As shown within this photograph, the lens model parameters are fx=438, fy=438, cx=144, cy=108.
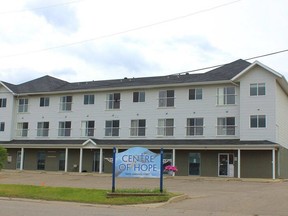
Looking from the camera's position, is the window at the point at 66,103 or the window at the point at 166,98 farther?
the window at the point at 66,103

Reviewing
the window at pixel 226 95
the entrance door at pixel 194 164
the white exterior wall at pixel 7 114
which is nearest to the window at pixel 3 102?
the white exterior wall at pixel 7 114

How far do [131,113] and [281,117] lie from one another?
1450 centimetres

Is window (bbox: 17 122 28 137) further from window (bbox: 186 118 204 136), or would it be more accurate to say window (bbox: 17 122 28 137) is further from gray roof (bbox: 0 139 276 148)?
window (bbox: 186 118 204 136)

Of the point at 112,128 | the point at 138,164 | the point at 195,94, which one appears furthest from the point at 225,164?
the point at 138,164

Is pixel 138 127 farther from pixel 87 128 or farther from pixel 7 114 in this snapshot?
pixel 7 114

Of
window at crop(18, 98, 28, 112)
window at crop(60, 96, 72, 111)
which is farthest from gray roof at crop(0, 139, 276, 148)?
window at crop(18, 98, 28, 112)

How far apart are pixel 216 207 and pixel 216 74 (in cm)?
2681

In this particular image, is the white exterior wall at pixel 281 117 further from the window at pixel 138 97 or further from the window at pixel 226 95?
the window at pixel 138 97

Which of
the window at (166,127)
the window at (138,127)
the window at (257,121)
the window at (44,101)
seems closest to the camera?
the window at (257,121)

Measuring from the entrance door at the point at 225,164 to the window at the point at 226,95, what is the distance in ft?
15.8

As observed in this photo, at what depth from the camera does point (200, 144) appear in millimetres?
38312

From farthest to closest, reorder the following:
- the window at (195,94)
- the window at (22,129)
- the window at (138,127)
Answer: the window at (22,129) → the window at (138,127) → the window at (195,94)

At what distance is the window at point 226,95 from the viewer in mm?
40125

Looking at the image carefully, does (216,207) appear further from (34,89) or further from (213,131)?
(34,89)
